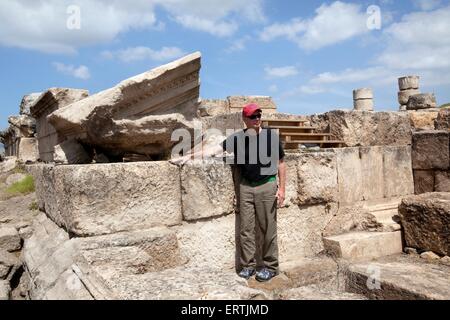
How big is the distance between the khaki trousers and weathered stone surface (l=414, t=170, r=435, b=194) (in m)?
2.76

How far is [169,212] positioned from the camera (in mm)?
3184

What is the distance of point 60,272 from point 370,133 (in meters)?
4.12

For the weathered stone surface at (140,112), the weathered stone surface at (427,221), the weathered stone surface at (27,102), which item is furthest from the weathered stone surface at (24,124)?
the weathered stone surface at (427,221)

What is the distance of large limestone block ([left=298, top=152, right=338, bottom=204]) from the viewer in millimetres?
3902

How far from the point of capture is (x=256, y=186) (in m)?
3.33

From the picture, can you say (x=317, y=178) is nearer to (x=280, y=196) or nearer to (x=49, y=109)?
(x=280, y=196)

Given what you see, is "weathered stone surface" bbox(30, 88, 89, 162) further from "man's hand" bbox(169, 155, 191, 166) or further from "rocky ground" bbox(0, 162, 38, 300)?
"man's hand" bbox(169, 155, 191, 166)

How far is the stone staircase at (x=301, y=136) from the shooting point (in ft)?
16.4

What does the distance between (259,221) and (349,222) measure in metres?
1.29

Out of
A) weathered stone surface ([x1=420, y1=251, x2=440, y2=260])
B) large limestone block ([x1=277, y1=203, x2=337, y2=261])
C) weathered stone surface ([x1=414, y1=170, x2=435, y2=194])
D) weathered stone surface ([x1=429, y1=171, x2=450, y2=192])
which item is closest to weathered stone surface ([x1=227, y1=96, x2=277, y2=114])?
weathered stone surface ([x1=414, y1=170, x2=435, y2=194])

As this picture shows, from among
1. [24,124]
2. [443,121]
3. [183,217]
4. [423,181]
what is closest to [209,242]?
[183,217]
